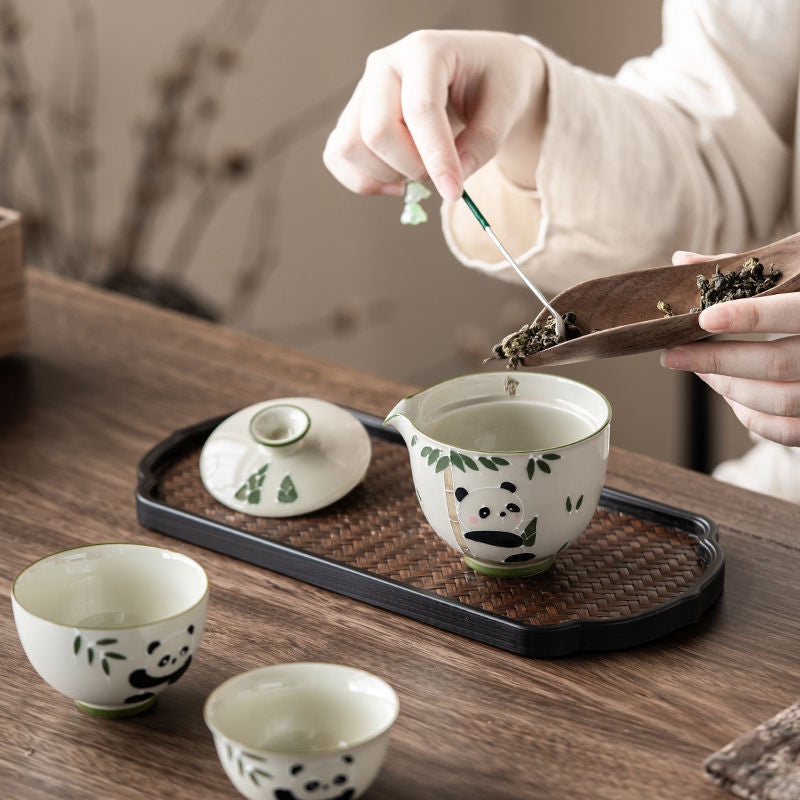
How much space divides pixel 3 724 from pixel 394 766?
0.24m

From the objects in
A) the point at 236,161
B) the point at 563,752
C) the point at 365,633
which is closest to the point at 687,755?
the point at 563,752

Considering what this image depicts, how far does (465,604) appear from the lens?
0.75 metres

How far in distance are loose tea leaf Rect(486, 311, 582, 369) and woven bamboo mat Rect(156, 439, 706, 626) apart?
151 mm

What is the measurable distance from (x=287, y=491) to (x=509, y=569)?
0.65ft

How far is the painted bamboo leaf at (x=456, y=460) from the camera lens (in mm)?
730

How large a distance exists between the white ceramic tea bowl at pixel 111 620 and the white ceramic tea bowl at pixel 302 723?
6cm

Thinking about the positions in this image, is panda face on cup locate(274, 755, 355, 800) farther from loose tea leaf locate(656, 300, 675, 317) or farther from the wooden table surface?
loose tea leaf locate(656, 300, 675, 317)

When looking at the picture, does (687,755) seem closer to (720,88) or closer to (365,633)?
(365,633)

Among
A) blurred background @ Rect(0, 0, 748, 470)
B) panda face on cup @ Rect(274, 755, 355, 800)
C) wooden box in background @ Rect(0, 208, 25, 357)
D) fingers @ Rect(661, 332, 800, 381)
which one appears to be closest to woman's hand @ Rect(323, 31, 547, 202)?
fingers @ Rect(661, 332, 800, 381)

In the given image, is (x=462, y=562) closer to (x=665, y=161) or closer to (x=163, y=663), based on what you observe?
(x=163, y=663)

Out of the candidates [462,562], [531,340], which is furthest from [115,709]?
[531,340]

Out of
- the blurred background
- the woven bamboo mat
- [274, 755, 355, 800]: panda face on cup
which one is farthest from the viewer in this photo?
the blurred background

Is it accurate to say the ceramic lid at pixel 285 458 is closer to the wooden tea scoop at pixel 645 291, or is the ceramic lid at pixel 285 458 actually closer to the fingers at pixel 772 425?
the wooden tea scoop at pixel 645 291

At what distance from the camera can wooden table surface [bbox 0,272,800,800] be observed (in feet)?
2.02
